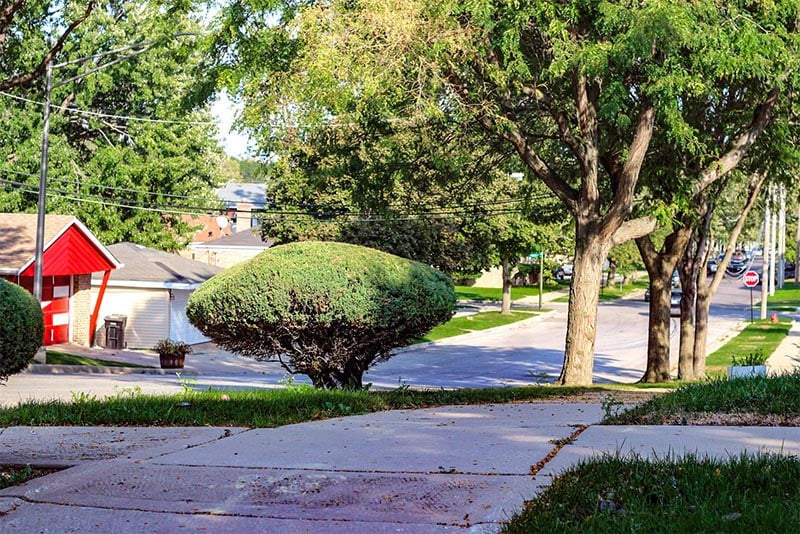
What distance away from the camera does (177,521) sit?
5926 millimetres

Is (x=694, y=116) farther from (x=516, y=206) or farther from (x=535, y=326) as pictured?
(x=535, y=326)

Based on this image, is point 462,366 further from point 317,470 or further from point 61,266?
point 317,470

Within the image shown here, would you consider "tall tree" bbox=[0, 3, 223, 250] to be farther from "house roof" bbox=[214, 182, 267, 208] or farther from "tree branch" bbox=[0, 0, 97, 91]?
"tree branch" bbox=[0, 0, 97, 91]

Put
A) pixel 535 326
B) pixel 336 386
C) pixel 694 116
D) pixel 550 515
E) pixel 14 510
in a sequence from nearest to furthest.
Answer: pixel 550 515, pixel 14 510, pixel 336 386, pixel 694 116, pixel 535 326

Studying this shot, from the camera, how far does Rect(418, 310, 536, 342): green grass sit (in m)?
47.3

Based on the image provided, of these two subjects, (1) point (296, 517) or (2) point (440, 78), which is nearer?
(1) point (296, 517)

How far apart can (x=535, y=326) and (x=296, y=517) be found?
155 ft

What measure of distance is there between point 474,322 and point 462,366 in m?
18.0

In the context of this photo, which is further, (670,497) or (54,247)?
(54,247)

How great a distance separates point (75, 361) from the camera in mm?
32094

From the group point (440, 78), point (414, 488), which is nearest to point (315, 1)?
point (440, 78)

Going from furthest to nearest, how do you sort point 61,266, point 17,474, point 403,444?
point 61,266, point 403,444, point 17,474

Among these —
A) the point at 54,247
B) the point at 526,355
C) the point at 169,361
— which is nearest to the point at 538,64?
the point at 169,361

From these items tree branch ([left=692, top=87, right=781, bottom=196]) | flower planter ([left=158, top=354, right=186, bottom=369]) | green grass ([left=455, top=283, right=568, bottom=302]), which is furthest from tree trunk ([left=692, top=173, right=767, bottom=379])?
green grass ([left=455, top=283, right=568, bottom=302])
